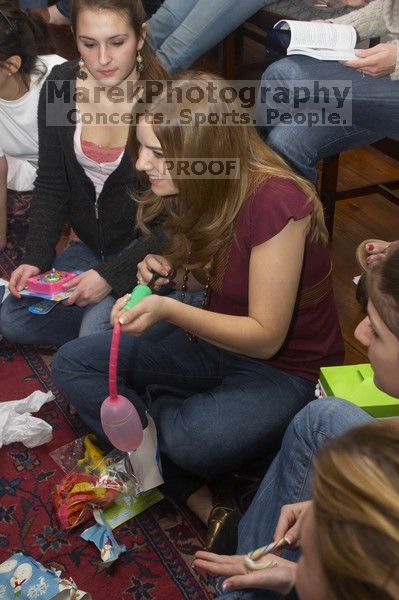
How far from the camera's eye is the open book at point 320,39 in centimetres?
182

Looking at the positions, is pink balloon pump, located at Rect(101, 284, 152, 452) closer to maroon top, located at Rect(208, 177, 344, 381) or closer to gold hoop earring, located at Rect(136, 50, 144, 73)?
maroon top, located at Rect(208, 177, 344, 381)

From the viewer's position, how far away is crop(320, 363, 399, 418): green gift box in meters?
1.38

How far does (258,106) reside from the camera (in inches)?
79.6

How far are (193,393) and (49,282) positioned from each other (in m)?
0.49

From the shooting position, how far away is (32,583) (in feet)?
4.57

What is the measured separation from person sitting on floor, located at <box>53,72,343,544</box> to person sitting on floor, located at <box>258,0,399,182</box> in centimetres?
47

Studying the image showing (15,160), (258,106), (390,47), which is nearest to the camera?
(390,47)

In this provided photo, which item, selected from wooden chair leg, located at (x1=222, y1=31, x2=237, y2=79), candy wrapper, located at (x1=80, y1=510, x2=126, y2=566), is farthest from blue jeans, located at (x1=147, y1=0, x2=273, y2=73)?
candy wrapper, located at (x1=80, y1=510, x2=126, y2=566)

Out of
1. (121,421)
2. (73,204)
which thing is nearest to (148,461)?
(121,421)

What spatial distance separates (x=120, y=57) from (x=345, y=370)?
35.9 inches

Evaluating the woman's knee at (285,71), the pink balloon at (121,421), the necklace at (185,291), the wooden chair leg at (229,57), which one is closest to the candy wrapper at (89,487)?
the pink balloon at (121,421)

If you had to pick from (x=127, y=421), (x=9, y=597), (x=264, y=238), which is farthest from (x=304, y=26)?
(x=9, y=597)

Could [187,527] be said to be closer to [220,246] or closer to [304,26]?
[220,246]
